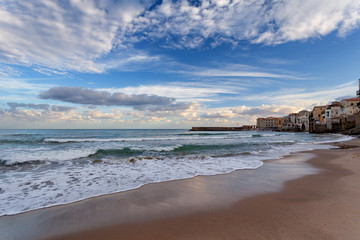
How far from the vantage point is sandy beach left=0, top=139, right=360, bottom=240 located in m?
2.45

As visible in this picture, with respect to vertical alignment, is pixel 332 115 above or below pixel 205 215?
above

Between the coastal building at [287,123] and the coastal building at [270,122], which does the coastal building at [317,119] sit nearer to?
the coastal building at [287,123]

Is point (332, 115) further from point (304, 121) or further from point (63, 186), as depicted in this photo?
point (63, 186)

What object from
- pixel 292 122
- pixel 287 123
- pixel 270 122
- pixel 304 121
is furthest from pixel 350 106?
pixel 270 122

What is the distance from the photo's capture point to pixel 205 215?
3010mm

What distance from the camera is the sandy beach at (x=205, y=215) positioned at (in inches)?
96.5

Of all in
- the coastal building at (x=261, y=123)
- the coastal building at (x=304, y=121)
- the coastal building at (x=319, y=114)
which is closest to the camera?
the coastal building at (x=319, y=114)

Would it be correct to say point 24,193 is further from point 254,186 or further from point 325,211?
point 325,211

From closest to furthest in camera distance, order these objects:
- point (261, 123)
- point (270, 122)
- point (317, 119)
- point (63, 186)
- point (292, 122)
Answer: point (63, 186) → point (317, 119) → point (292, 122) → point (270, 122) → point (261, 123)

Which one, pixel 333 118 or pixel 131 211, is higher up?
pixel 333 118

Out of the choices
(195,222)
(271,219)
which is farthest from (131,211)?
(271,219)

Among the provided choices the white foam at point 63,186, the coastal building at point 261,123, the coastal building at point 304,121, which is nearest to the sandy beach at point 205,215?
the white foam at point 63,186

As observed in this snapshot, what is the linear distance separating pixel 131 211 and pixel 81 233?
0.88 metres

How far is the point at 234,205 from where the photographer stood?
11.3 ft
